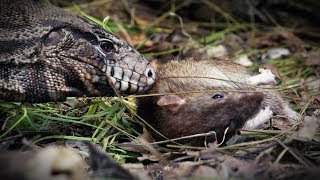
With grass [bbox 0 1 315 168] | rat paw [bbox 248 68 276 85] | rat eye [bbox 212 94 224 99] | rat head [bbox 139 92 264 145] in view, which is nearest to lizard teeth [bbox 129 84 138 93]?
grass [bbox 0 1 315 168]

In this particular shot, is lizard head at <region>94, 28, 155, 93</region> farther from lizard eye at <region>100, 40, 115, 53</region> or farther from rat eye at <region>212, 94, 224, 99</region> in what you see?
rat eye at <region>212, 94, 224, 99</region>

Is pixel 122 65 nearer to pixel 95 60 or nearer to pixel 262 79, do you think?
→ pixel 95 60

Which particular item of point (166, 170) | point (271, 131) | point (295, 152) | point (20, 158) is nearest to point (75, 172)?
point (20, 158)

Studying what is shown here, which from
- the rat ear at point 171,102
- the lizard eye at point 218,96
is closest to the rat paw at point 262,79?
the lizard eye at point 218,96

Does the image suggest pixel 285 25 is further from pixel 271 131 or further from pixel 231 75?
pixel 271 131

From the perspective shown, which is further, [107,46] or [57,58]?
[107,46]

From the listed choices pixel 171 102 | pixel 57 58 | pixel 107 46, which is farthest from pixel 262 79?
pixel 57 58

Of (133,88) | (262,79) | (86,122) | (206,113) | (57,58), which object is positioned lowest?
(86,122)
